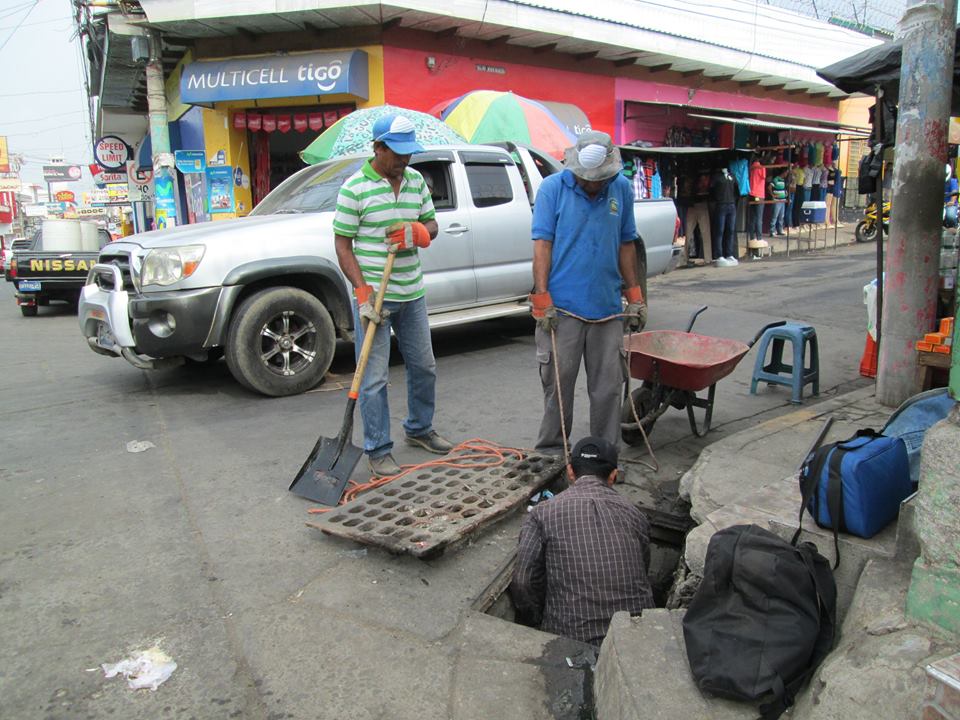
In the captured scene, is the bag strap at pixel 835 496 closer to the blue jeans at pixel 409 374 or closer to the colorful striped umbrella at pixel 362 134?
the blue jeans at pixel 409 374

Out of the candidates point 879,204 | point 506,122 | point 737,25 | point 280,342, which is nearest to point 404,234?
point 280,342

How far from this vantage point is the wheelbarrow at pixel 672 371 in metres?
4.63

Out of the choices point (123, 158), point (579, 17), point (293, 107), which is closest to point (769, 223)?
point (579, 17)

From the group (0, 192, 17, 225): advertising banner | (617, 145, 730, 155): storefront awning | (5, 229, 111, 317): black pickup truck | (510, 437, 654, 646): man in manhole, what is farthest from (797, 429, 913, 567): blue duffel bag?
(0, 192, 17, 225): advertising banner

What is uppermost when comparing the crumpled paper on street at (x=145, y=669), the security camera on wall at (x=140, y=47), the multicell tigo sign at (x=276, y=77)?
the security camera on wall at (x=140, y=47)

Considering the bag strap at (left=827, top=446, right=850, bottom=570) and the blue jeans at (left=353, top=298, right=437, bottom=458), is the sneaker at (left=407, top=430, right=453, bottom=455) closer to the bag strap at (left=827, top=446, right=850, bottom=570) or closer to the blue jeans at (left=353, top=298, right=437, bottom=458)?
the blue jeans at (left=353, top=298, right=437, bottom=458)

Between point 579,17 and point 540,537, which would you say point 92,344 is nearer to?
point 540,537

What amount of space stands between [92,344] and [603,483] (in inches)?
203

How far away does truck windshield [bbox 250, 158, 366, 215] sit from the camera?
662 cm

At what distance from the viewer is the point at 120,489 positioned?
4355 mm

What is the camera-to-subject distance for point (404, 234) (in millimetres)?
4297

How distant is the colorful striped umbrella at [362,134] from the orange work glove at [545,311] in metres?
5.20

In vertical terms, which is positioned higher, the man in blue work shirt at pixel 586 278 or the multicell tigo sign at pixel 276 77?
the multicell tigo sign at pixel 276 77

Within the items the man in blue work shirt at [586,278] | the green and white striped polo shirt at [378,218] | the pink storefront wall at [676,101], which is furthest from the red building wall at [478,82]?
the man in blue work shirt at [586,278]
